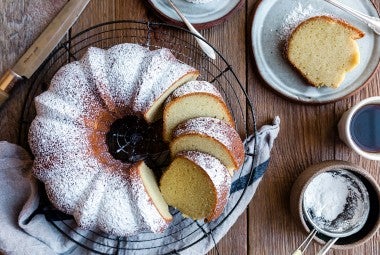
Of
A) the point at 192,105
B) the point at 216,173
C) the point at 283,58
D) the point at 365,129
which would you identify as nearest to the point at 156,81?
the point at 192,105

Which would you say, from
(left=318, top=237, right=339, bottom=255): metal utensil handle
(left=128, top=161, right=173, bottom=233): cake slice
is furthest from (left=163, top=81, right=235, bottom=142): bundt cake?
(left=318, top=237, right=339, bottom=255): metal utensil handle

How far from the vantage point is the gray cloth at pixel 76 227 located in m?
1.50

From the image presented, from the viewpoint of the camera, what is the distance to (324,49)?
1.60 metres

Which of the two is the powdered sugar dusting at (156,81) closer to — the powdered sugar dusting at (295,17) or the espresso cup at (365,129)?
the powdered sugar dusting at (295,17)

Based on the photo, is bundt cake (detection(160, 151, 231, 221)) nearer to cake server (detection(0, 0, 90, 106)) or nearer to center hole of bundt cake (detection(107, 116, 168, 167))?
center hole of bundt cake (detection(107, 116, 168, 167))

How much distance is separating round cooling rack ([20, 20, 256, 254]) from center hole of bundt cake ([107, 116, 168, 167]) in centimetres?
1

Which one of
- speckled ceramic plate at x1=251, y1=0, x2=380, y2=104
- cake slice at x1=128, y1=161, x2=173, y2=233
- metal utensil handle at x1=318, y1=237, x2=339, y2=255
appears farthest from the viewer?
speckled ceramic plate at x1=251, y1=0, x2=380, y2=104

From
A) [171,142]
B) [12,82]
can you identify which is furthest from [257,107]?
[12,82]

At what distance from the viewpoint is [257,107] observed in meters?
1.65

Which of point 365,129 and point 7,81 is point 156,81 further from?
point 365,129

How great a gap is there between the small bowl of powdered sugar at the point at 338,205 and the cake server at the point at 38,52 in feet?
2.31

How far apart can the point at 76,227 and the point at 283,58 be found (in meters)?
0.68

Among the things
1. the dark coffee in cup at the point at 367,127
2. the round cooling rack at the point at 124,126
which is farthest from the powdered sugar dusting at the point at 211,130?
the dark coffee in cup at the point at 367,127

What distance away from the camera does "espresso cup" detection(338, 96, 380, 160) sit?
1555 millimetres
